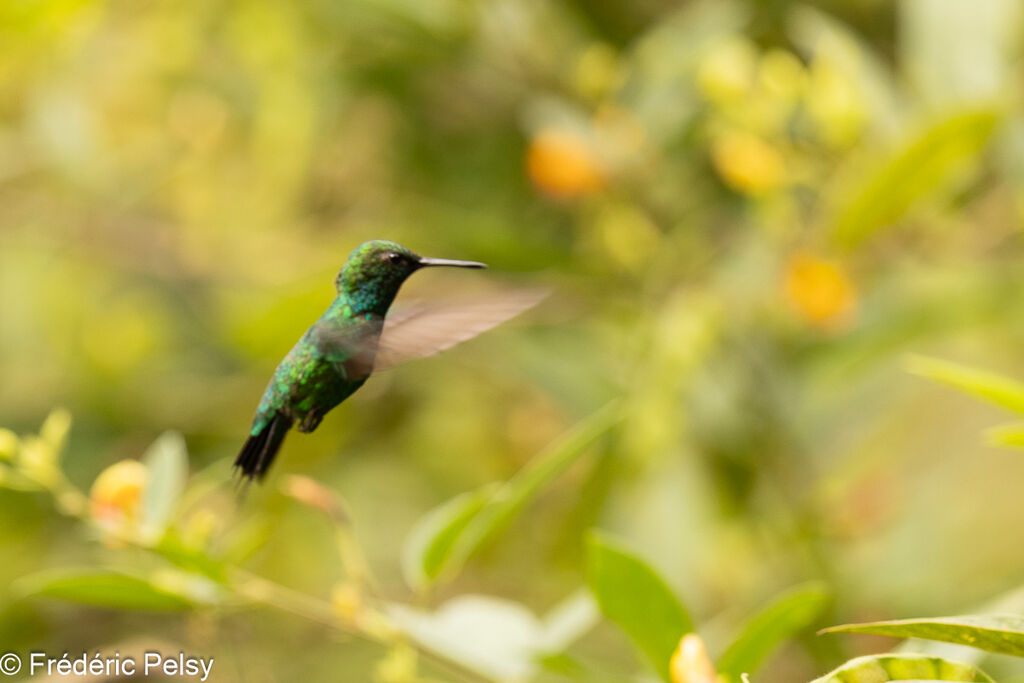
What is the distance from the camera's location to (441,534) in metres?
0.93

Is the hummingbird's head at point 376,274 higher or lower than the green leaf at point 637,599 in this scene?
higher

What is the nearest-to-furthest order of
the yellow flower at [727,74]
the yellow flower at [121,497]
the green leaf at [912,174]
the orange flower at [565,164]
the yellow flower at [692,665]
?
the yellow flower at [692,665] < the yellow flower at [121,497] < the green leaf at [912,174] < the yellow flower at [727,74] < the orange flower at [565,164]

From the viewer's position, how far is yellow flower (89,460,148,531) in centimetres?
96

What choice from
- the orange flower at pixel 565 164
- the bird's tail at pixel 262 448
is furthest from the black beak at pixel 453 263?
the orange flower at pixel 565 164

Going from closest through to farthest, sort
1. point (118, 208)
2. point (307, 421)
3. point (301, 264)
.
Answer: point (307, 421) < point (301, 264) < point (118, 208)

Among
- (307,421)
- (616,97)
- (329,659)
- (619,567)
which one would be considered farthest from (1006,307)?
(329,659)

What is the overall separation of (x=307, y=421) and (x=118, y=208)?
1.87 meters

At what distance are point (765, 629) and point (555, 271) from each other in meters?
1.24

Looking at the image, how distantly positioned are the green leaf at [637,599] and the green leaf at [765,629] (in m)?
0.04

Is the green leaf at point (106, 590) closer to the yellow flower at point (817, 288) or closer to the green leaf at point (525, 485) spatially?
the green leaf at point (525, 485)

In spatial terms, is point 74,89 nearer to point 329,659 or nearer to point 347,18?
point 347,18

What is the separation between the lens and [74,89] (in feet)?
7.26

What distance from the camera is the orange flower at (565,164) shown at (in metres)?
1.86

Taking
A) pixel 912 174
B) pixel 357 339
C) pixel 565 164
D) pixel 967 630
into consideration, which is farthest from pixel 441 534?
pixel 565 164
